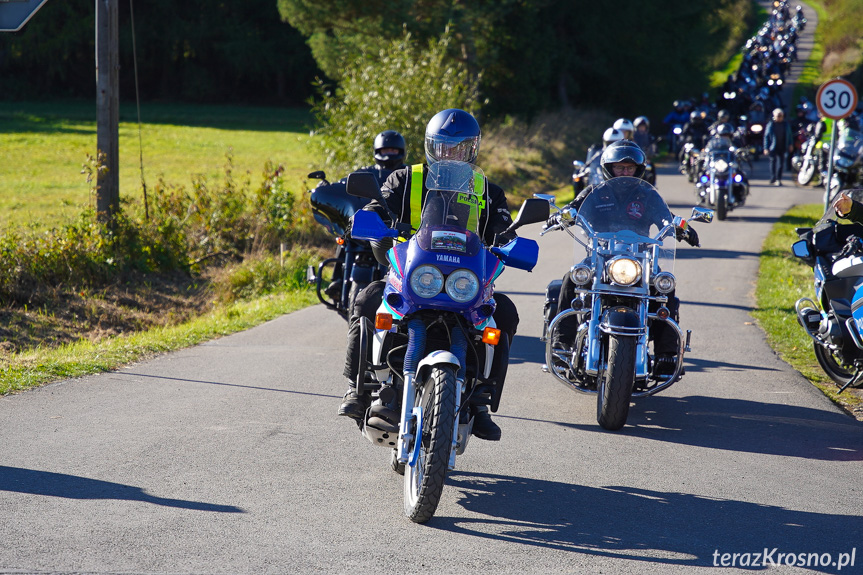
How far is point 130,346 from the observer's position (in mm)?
8070

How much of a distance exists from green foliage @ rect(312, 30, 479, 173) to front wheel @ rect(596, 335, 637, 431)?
1085cm

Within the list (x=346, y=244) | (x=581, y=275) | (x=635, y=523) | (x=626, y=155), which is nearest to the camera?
(x=635, y=523)

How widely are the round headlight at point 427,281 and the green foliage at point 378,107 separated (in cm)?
1212

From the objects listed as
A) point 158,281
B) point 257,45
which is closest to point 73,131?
point 257,45

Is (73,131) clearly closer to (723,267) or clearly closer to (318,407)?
(723,267)

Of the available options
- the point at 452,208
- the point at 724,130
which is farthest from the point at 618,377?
the point at 724,130

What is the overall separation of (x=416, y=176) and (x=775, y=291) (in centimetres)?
771

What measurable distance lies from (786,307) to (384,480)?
7.03 metres

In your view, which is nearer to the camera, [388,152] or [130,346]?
[130,346]

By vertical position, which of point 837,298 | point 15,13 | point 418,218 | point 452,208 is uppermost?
point 15,13

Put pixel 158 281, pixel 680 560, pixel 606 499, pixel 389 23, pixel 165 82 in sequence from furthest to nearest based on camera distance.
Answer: pixel 165 82 < pixel 389 23 < pixel 158 281 < pixel 606 499 < pixel 680 560

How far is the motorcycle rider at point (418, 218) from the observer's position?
4758 mm

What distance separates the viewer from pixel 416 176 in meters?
5.08

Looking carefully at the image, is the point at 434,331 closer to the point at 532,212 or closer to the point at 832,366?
the point at 532,212
